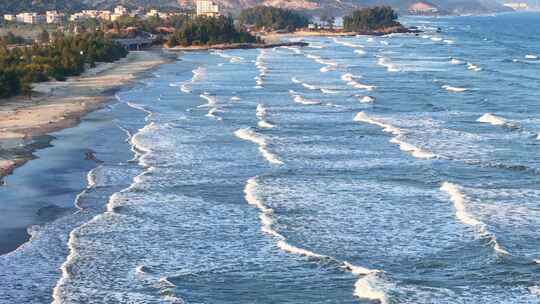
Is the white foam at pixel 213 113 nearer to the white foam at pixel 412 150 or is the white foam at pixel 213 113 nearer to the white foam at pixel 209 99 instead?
the white foam at pixel 209 99

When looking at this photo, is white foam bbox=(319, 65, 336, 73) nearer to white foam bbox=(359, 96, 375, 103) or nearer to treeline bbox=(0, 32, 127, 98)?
treeline bbox=(0, 32, 127, 98)

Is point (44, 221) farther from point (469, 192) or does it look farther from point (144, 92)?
point (144, 92)

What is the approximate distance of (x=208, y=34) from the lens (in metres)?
126

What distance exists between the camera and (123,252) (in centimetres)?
2042

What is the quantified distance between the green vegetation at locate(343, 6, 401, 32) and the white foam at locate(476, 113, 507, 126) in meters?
128

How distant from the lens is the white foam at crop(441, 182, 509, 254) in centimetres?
2119

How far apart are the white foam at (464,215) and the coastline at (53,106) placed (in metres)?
13.0

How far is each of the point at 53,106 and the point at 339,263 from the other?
31.3m

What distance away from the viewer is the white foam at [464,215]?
2119 centimetres

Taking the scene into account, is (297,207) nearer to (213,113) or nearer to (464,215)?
Result: (464,215)

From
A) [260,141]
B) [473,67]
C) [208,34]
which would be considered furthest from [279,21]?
[260,141]

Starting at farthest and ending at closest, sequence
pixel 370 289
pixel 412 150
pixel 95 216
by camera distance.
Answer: pixel 412 150 < pixel 95 216 < pixel 370 289

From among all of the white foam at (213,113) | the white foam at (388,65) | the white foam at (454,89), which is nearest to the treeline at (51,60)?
the white foam at (213,113)

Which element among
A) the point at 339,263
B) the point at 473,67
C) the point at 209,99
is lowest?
the point at 473,67
